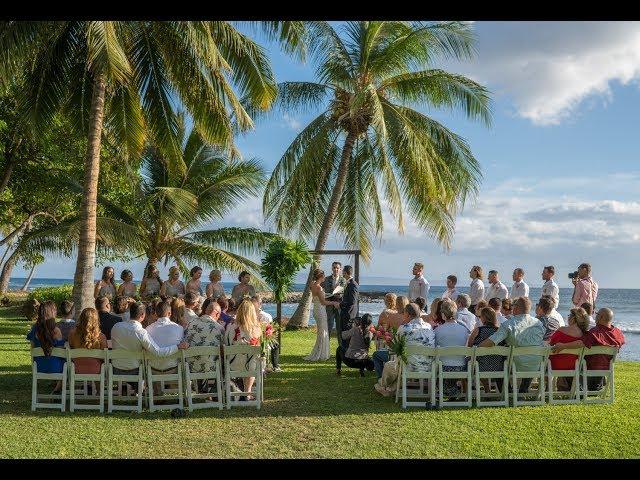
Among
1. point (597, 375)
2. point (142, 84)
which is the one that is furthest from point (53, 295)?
point (597, 375)

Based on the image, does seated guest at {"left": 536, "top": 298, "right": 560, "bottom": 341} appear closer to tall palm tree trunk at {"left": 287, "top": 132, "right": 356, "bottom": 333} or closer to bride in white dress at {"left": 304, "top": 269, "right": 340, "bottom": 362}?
bride in white dress at {"left": 304, "top": 269, "right": 340, "bottom": 362}

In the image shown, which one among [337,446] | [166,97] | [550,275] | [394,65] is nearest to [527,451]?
[337,446]

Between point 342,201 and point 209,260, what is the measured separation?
184 inches

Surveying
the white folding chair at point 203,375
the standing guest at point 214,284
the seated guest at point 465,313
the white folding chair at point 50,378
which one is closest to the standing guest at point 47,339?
the white folding chair at point 50,378

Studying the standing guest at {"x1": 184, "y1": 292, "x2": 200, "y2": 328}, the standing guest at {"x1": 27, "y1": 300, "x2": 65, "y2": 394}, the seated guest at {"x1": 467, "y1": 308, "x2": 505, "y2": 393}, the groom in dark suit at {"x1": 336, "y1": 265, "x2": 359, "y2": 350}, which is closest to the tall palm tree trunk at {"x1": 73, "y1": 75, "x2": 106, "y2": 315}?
the standing guest at {"x1": 184, "y1": 292, "x2": 200, "y2": 328}

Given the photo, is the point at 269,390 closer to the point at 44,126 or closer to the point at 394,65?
the point at 44,126

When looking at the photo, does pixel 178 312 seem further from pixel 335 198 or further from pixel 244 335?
pixel 335 198

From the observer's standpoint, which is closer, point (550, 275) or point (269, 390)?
point (269, 390)

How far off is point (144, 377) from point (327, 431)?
8.98 ft

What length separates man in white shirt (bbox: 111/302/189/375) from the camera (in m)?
8.80

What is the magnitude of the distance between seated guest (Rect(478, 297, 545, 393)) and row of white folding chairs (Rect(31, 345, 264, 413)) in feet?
10.4

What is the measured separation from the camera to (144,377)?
360 inches

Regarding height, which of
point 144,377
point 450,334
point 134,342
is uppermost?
point 450,334

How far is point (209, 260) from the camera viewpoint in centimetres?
2170
